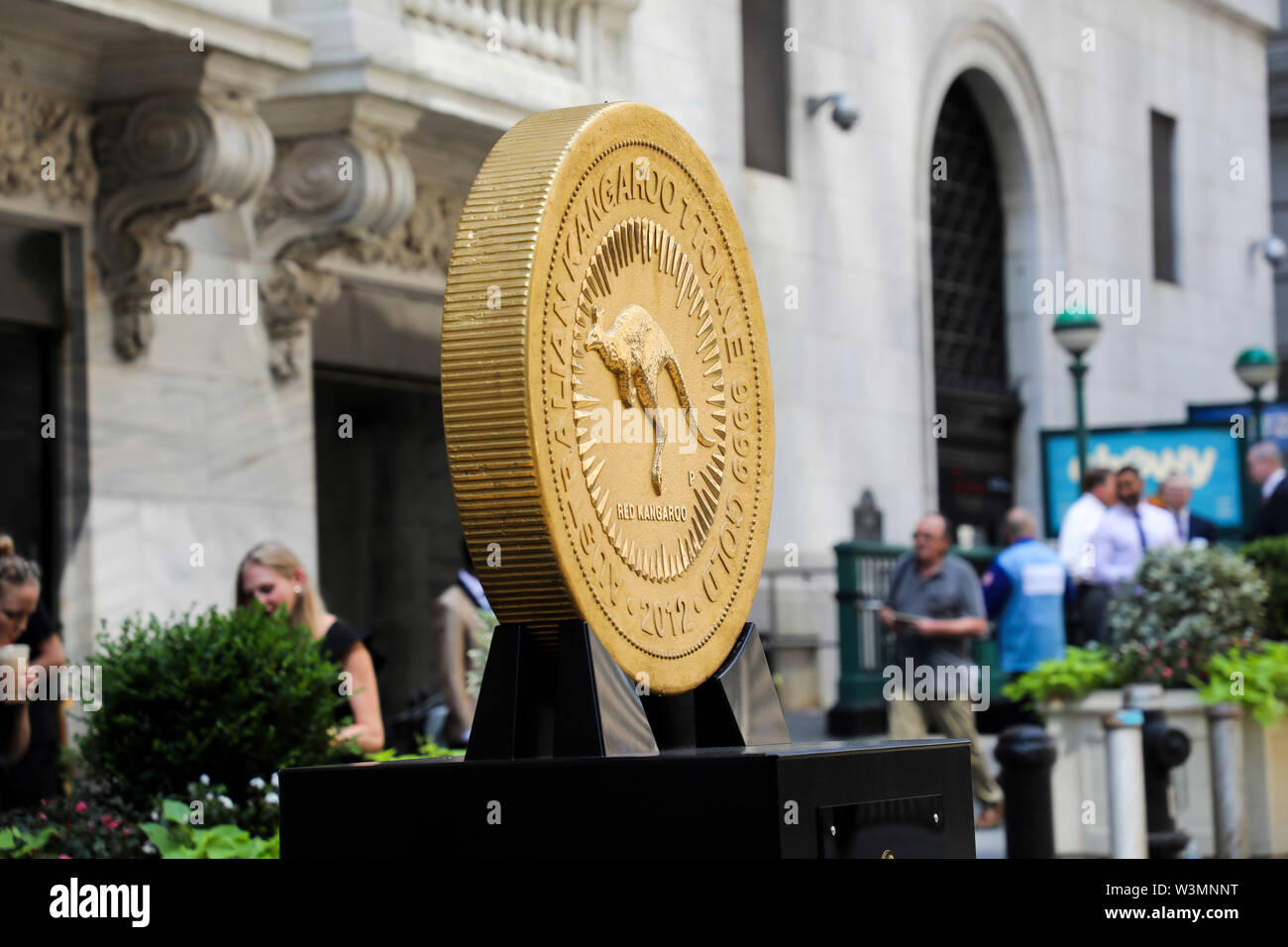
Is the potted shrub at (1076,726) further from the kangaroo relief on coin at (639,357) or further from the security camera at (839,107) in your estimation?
the security camera at (839,107)

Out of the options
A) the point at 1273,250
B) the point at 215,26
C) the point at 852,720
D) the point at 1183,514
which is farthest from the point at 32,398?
the point at 1273,250

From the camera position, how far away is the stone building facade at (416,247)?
35.6ft

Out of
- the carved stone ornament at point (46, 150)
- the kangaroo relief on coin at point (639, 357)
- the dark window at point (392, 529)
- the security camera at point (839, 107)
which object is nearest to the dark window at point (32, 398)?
the carved stone ornament at point (46, 150)

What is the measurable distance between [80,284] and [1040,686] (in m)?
5.96

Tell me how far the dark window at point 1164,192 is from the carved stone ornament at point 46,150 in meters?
17.9

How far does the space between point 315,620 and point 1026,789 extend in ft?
11.0

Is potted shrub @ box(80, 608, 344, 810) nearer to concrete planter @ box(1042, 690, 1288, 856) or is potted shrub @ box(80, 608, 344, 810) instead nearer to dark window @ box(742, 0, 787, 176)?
concrete planter @ box(1042, 690, 1288, 856)

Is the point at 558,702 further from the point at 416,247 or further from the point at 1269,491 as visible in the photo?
the point at 1269,491

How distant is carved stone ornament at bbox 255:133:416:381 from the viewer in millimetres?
11711

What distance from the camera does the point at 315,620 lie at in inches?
309

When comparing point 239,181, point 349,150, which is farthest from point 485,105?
point 239,181

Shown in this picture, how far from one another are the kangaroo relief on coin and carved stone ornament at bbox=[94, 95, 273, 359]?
6.93 m

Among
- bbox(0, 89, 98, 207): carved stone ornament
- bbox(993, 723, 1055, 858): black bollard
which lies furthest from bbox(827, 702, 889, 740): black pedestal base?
bbox(0, 89, 98, 207): carved stone ornament

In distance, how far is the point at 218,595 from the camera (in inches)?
461
